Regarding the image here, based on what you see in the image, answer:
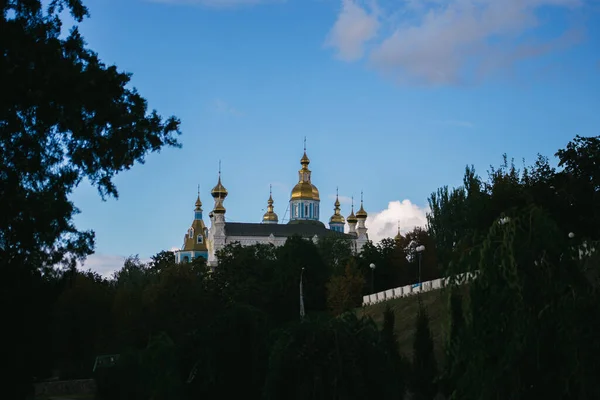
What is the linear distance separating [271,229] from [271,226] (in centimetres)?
101

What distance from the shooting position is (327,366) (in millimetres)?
17594

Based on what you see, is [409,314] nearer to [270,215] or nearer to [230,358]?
[230,358]

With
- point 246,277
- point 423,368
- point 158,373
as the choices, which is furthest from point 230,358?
point 246,277

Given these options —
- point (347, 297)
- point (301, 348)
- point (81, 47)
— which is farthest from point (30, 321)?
point (347, 297)

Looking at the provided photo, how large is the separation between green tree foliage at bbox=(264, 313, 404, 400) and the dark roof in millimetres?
106132

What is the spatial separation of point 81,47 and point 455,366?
38.3 ft

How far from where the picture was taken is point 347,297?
66438 millimetres

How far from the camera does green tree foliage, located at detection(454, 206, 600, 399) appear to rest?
15156mm

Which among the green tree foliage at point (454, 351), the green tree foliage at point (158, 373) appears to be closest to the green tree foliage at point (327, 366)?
the green tree foliage at point (454, 351)

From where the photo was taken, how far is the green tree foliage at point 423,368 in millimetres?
30531

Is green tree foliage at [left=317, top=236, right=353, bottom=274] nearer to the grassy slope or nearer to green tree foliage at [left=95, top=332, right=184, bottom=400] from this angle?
the grassy slope

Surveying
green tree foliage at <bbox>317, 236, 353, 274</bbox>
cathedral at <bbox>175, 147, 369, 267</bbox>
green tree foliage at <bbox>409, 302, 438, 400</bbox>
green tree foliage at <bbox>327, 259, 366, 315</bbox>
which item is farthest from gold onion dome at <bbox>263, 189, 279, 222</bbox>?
green tree foliage at <bbox>409, 302, 438, 400</bbox>

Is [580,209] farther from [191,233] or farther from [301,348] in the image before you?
[191,233]

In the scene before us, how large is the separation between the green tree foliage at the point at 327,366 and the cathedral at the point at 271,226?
104m
